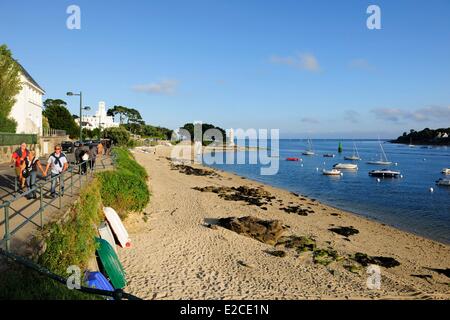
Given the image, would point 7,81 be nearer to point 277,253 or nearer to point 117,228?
point 117,228

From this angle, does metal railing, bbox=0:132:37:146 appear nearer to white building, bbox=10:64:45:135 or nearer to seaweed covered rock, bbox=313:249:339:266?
white building, bbox=10:64:45:135

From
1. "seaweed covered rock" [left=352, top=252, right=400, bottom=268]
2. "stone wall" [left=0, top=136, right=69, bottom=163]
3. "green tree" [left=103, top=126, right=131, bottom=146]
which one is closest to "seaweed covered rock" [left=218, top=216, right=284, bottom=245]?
"seaweed covered rock" [left=352, top=252, right=400, bottom=268]

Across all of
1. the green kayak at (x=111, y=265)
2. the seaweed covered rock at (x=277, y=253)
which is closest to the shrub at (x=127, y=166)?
the seaweed covered rock at (x=277, y=253)

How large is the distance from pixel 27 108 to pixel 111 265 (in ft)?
122

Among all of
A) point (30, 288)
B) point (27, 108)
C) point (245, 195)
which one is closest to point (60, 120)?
point (27, 108)

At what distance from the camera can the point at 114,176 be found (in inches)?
650

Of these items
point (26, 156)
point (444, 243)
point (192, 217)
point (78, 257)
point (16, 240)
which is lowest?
point (444, 243)

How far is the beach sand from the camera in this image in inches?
421

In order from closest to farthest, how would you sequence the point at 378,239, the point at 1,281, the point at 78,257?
1. the point at 1,281
2. the point at 78,257
3. the point at 378,239

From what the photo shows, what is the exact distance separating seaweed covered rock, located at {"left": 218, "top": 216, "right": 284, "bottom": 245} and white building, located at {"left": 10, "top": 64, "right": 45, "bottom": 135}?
96.1ft
